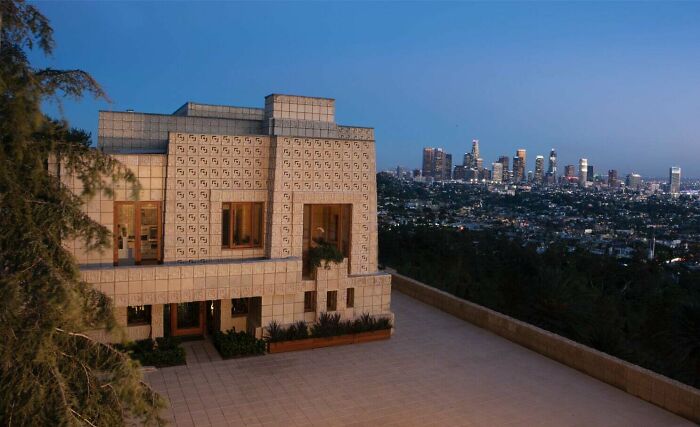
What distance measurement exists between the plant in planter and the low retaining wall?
4379 mm

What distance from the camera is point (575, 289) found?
17641mm

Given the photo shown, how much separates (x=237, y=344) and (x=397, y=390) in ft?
12.4

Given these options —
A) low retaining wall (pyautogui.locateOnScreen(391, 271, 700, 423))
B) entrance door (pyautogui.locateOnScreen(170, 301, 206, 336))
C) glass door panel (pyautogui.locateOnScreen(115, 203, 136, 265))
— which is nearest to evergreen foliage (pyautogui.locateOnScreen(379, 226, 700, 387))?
low retaining wall (pyautogui.locateOnScreen(391, 271, 700, 423))

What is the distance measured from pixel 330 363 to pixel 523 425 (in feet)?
14.1

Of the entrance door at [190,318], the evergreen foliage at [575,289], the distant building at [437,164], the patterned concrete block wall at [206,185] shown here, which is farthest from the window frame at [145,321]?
the distant building at [437,164]

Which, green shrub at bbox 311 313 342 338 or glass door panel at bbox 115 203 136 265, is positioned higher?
glass door panel at bbox 115 203 136 265

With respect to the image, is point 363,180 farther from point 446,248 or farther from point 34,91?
point 446,248

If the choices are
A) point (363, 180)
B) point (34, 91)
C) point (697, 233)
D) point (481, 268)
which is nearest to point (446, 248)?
point (481, 268)

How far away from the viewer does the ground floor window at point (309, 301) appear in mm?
13414

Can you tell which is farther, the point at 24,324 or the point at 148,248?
the point at 148,248

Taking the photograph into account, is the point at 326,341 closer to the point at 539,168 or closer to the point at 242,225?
the point at 242,225

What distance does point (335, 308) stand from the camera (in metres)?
13.6

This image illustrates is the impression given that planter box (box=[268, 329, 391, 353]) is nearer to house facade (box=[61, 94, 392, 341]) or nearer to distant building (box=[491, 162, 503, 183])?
house facade (box=[61, 94, 392, 341])

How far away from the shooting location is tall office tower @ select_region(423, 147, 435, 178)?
153 metres
